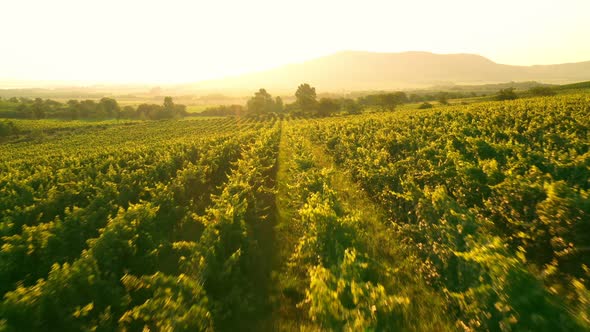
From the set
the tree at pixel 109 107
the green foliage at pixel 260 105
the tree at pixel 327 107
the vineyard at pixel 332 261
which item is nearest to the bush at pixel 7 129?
the tree at pixel 109 107

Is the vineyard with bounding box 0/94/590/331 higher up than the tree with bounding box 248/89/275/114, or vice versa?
the vineyard with bounding box 0/94/590/331

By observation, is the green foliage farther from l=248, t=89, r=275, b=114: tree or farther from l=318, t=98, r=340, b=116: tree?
l=318, t=98, r=340, b=116: tree

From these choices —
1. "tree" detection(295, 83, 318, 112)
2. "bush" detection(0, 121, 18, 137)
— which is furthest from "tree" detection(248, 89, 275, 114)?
"bush" detection(0, 121, 18, 137)

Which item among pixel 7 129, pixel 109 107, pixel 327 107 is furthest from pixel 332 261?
pixel 109 107

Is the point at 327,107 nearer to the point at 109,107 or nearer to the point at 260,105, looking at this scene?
the point at 260,105

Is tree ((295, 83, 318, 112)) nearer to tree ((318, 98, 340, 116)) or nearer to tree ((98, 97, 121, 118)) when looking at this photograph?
tree ((318, 98, 340, 116))

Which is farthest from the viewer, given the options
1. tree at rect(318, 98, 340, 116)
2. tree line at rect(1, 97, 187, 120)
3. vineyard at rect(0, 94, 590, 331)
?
tree line at rect(1, 97, 187, 120)

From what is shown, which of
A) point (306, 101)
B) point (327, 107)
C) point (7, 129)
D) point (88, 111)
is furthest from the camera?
point (88, 111)

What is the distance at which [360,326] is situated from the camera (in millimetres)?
4066

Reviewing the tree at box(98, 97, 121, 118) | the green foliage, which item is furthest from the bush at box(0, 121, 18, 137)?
the green foliage

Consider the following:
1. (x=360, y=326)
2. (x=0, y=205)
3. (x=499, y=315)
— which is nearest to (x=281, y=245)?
(x=360, y=326)

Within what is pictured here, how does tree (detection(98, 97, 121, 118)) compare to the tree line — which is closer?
the tree line

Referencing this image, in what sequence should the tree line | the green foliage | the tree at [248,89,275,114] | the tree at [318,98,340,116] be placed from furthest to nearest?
1. the green foliage
2. the tree at [248,89,275,114]
3. the tree line
4. the tree at [318,98,340,116]

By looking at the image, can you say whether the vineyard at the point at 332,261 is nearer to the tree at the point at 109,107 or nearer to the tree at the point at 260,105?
the tree at the point at 260,105
